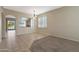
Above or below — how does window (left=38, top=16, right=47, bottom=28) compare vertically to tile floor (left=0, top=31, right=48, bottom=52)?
above

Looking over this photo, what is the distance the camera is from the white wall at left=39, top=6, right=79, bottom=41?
1.71 m

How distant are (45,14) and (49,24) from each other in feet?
0.74

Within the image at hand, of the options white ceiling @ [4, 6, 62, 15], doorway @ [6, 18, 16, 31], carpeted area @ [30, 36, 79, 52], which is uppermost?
white ceiling @ [4, 6, 62, 15]

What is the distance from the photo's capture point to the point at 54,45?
1792 mm

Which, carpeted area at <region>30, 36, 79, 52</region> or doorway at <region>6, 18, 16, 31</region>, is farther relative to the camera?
doorway at <region>6, 18, 16, 31</region>

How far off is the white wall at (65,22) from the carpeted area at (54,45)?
10 cm

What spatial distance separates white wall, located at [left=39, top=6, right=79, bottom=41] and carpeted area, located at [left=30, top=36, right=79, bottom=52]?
101mm

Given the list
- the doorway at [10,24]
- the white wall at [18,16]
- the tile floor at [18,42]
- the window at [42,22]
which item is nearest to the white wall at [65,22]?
the window at [42,22]

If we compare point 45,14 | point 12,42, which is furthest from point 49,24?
point 12,42

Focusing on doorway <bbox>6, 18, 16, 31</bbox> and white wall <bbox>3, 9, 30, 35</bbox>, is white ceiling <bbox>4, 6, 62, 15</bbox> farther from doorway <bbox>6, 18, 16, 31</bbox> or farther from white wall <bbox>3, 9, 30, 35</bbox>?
doorway <bbox>6, 18, 16, 31</bbox>

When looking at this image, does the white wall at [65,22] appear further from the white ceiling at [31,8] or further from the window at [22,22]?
the window at [22,22]

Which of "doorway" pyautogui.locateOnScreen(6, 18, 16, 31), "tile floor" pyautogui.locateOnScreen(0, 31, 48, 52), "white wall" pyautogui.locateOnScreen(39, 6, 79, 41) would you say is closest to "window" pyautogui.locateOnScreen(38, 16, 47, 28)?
"white wall" pyautogui.locateOnScreen(39, 6, 79, 41)

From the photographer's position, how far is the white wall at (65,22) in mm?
1713
